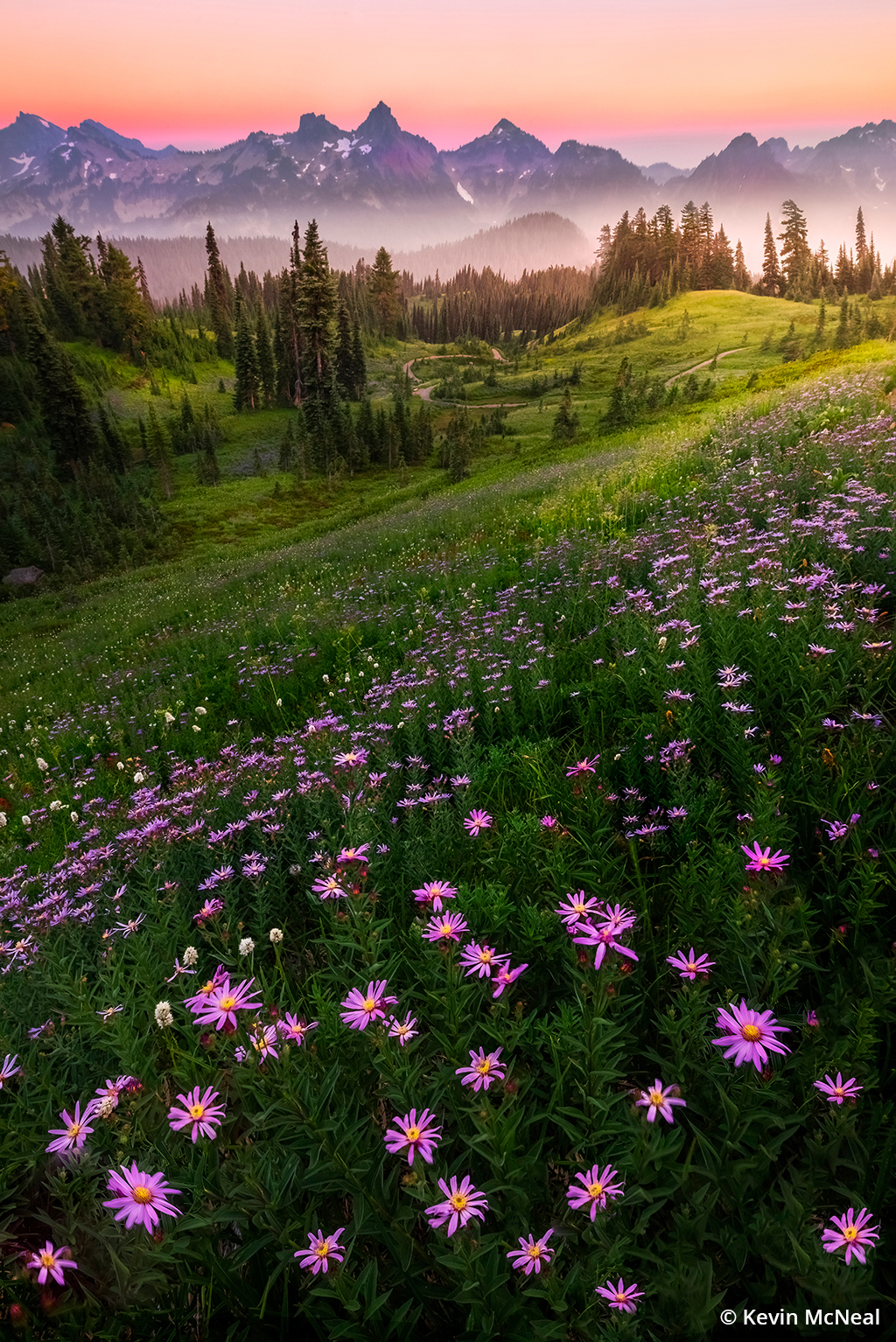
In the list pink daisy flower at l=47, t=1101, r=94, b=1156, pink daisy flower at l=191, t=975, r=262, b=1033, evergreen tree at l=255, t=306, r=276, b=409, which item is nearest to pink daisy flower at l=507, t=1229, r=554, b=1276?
pink daisy flower at l=191, t=975, r=262, b=1033

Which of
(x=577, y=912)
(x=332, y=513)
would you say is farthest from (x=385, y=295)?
(x=577, y=912)

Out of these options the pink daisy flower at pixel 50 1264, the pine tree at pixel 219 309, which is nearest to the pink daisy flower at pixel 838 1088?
the pink daisy flower at pixel 50 1264

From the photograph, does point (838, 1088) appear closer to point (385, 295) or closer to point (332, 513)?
point (332, 513)

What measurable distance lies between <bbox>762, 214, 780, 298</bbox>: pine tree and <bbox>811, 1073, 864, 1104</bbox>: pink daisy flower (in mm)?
161578

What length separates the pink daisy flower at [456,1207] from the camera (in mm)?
1277

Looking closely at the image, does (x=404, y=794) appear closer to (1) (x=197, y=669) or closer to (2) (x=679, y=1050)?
(2) (x=679, y=1050)

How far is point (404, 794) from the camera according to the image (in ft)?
12.6

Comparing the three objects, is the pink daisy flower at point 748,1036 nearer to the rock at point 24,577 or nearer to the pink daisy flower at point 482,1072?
the pink daisy flower at point 482,1072

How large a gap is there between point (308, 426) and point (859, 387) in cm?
6220

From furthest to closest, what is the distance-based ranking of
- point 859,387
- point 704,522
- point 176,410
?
point 176,410
point 859,387
point 704,522

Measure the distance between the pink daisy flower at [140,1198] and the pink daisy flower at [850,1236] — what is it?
1396mm

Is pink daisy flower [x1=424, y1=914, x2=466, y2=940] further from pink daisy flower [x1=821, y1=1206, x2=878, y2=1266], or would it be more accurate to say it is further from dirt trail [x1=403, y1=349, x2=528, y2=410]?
dirt trail [x1=403, y1=349, x2=528, y2=410]

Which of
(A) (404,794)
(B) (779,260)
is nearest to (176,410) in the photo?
(A) (404,794)

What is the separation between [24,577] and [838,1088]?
63.0 m
